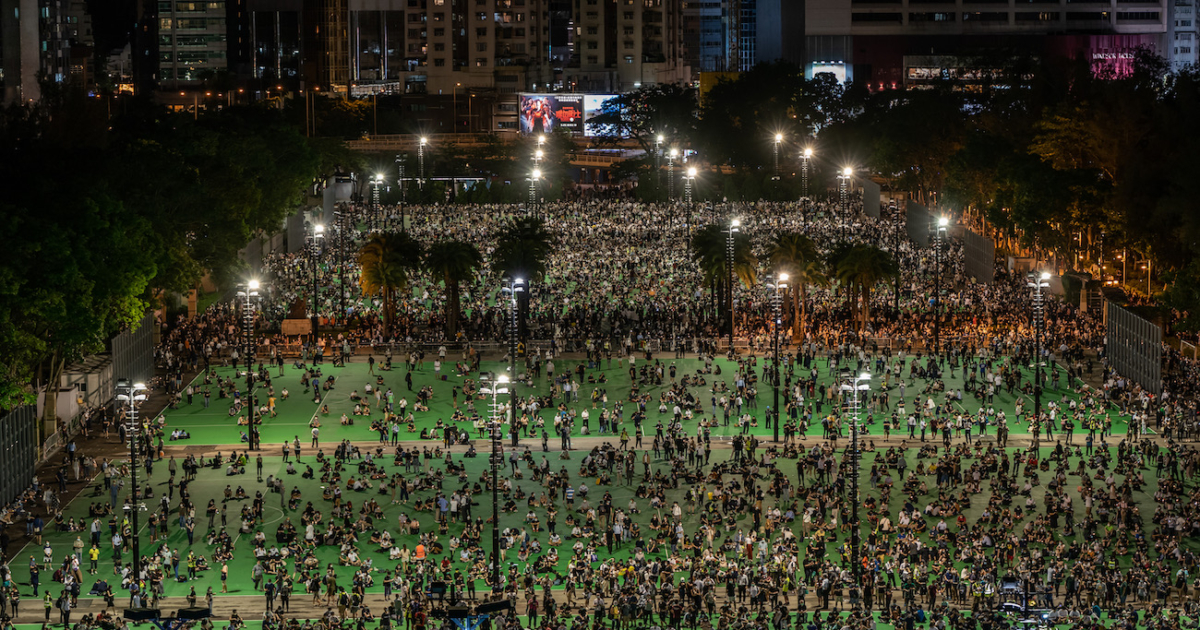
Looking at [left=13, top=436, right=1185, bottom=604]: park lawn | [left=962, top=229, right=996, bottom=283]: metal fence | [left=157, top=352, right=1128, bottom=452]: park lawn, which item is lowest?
[left=13, top=436, right=1185, bottom=604]: park lawn

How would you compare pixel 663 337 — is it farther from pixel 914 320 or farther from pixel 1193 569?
pixel 1193 569

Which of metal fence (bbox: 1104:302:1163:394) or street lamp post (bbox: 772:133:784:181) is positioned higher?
street lamp post (bbox: 772:133:784:181)

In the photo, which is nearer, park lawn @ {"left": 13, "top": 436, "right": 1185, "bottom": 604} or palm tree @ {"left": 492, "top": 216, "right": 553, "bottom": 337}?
park lawn @ {"left": 13, "top": 436, "right": 1185, "bottom": 604}

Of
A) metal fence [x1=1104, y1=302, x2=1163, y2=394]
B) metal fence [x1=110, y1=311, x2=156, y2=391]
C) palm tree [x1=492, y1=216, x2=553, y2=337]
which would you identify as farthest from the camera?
palm tree [x1=492, y1=216, x2=553, y2=337]

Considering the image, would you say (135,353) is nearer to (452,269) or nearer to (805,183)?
(452,269)

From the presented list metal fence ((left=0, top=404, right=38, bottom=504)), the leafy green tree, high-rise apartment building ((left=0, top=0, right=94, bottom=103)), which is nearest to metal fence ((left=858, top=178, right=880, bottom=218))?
the leafy green tree

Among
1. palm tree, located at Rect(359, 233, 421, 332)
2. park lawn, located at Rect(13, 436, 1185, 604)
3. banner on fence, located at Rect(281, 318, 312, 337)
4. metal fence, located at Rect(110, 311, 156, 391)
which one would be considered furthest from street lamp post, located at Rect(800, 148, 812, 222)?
park lawn, located at Rect(13, 436, 1185, 604)

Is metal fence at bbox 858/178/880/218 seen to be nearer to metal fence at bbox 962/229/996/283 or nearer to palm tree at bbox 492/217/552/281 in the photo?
metal fence at bbox 962/229/996/283

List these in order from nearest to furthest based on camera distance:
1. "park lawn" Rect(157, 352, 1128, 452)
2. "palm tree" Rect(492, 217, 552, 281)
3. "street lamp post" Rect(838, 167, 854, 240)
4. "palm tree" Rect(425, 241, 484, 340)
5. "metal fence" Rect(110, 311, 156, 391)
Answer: "park lawn" Rect(157, 352, 1128, 452) < "metal fence" Rect(110, 311, 156, 391) < "palm tree" Rect(425, 241, 484, 340) < "palm tree" Rect(492, 217, 552, 281) < "street lamp post" Rect(838, 167, 854, 240)
